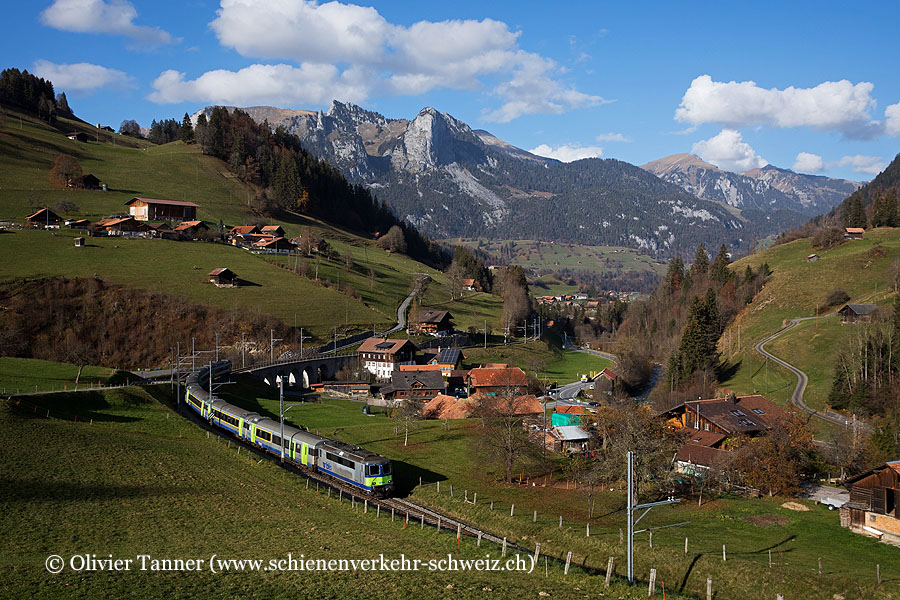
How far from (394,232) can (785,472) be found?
152097 millimetres

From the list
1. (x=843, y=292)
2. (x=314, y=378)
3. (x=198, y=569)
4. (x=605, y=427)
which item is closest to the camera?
(x=198, y=569)

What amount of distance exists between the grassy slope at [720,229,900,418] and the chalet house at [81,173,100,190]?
144 metres

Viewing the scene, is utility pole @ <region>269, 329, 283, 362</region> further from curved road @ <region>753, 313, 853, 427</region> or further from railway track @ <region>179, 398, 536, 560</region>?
curved road @ <region>753, 313, 853, 427</region>

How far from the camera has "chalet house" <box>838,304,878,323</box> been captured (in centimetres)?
8525

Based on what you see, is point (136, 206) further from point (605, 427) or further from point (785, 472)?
point (785, 472)

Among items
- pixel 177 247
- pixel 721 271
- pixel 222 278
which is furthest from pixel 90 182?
pixel 721 271

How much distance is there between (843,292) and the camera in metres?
104

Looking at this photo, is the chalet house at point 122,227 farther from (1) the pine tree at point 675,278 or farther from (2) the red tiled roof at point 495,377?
(1) the pine tree at point 675,278

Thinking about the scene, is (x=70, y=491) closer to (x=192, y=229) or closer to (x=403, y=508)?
(x=403, y=508)

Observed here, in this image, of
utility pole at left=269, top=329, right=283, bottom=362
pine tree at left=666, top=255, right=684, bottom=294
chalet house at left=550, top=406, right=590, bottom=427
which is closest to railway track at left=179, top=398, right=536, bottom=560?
chalet house at left=550, top=406, right=590, bottom=427

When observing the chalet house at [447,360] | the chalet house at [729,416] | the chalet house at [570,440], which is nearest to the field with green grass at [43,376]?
the chalet house at [570,440]

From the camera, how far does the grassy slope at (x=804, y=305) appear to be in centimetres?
8081

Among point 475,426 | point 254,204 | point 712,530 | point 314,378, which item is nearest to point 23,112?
point 254,204

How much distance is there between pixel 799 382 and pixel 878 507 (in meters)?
45.7
